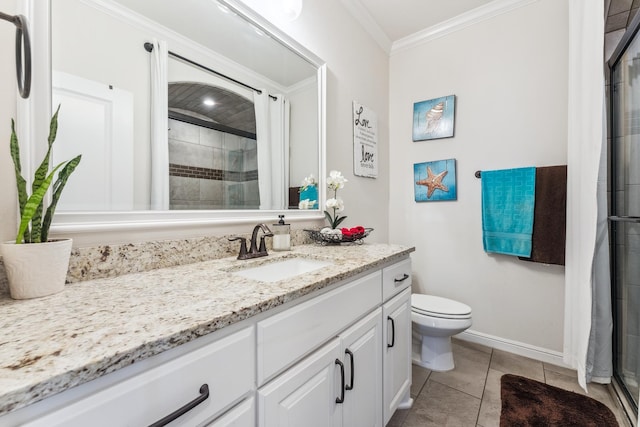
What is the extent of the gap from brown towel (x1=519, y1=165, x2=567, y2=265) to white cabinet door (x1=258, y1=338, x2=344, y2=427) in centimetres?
170

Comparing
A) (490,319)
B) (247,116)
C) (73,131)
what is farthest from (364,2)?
(490,319)

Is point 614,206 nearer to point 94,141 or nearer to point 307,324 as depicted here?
point 307,324

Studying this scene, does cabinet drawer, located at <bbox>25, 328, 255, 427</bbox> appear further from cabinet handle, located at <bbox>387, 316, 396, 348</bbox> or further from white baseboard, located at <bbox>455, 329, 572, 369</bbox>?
white baseboard, located at <bbox>455, 329, 572, 369</bbox>

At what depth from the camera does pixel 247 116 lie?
1392 mm

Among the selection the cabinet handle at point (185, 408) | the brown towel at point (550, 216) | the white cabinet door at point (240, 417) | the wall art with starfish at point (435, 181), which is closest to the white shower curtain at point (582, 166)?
the brown towel at point (550, 216)

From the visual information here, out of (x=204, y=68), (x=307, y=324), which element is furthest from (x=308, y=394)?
(x=204, y=68)

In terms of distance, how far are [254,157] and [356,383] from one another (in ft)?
3.60

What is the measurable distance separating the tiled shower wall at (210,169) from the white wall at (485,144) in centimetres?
157

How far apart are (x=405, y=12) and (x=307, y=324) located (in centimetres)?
239

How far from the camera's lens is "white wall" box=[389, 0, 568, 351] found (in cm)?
190

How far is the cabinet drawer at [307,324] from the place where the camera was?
68 centimetres

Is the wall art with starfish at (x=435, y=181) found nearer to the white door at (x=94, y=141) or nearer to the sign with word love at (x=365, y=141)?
the sign with word love at (x=365, y=141)

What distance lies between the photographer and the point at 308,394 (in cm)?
81

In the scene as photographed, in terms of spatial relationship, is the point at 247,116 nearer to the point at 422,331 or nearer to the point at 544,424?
the point at 422,331
